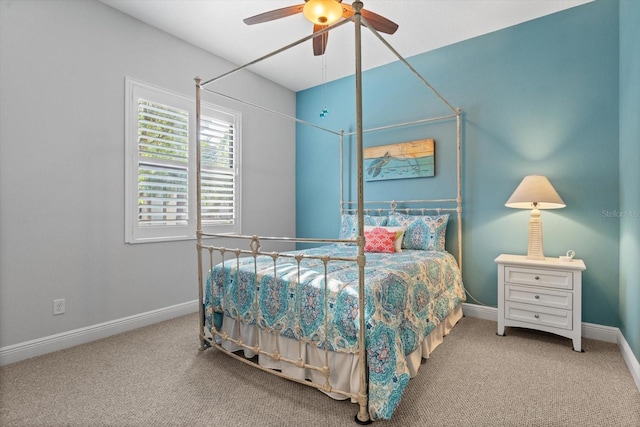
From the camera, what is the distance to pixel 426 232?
10.4 feet

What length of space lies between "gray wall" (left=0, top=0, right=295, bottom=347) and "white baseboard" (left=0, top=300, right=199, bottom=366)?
48 mm

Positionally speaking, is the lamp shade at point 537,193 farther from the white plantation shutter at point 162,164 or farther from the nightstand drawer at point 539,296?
the white plantation shutter at point 162,164

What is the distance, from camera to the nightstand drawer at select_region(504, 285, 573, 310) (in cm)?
245

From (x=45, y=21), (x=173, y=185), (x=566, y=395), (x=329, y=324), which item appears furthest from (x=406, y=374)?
(x=45, y=21)

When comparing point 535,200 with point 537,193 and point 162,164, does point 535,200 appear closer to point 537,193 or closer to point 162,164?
point 537,193

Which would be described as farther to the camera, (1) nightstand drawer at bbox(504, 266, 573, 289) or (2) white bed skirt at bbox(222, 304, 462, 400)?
(1) nightstand drawer at bbox(504, 266, 573, 289)

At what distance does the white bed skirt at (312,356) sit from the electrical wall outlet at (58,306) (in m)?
1.25

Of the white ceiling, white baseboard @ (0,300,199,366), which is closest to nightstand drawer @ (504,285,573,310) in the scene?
the white ceiling

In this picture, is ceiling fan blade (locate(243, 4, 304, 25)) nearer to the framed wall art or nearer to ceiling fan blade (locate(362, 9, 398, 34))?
ceiling fan blade (locate(362, 9, 398, 34))

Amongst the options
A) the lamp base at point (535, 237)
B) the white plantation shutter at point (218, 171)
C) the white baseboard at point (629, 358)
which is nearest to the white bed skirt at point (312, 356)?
the lamp base at point (535, 237)

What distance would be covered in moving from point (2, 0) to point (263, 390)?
3.10 metres

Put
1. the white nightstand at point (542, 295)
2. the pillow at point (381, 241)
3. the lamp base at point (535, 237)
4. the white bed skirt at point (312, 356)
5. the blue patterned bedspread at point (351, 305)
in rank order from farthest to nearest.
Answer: the pillow at point (381, 241) → the lamp base at point (535, 237) → the white nightstand at point (542, 295) → the white bed skirt at point (312, 356) → the blue patterned bedspread at point (351, 305)

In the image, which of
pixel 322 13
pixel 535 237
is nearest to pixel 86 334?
pixel 322 13

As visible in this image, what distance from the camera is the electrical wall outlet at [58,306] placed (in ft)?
7.99
